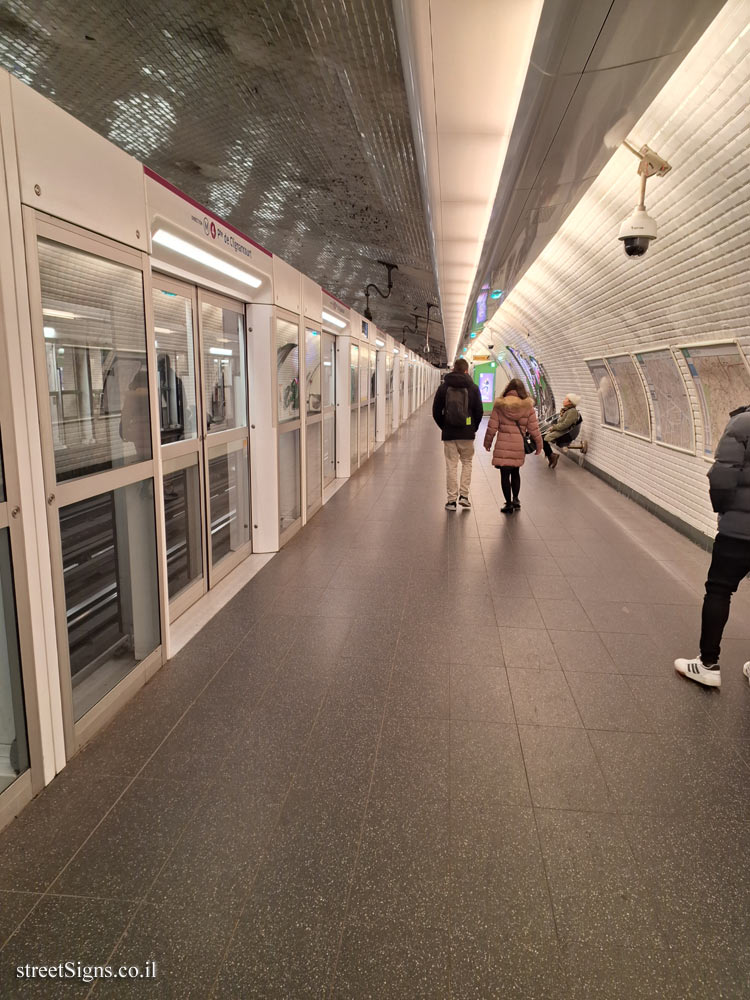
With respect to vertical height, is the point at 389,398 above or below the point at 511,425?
above

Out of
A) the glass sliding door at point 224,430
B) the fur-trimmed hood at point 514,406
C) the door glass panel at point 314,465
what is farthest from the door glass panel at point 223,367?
the fur-trimmed hood at point 514,406

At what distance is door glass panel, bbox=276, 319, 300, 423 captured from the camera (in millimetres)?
5926

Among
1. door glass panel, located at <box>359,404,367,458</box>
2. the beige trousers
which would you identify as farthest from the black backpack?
door glass panel, located at <box>359,404,367,458</box>

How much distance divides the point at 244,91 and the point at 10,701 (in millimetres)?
4226

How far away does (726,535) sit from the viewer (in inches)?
126

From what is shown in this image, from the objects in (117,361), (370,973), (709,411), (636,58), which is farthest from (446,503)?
(370,973)

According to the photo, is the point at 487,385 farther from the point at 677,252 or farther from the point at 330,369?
the point at 677,252

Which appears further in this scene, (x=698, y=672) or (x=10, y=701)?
(x=698, y=672)

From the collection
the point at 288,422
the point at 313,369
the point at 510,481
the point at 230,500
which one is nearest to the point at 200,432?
the point at 230,500

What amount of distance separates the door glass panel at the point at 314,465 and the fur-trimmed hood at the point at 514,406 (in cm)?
236

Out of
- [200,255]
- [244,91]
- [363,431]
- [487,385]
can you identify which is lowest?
[363,431]

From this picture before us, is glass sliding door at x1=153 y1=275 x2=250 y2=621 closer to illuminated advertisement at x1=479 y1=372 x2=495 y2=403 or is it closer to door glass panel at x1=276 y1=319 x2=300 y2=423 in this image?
door glass panel at x1=276 y1=319 x2=300 y2=423

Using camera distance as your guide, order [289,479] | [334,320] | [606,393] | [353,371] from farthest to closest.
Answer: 1. [353,371]
2. [606,393]
3. [334,320]
4. [289,479]

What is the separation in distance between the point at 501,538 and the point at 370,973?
16.7 ft
